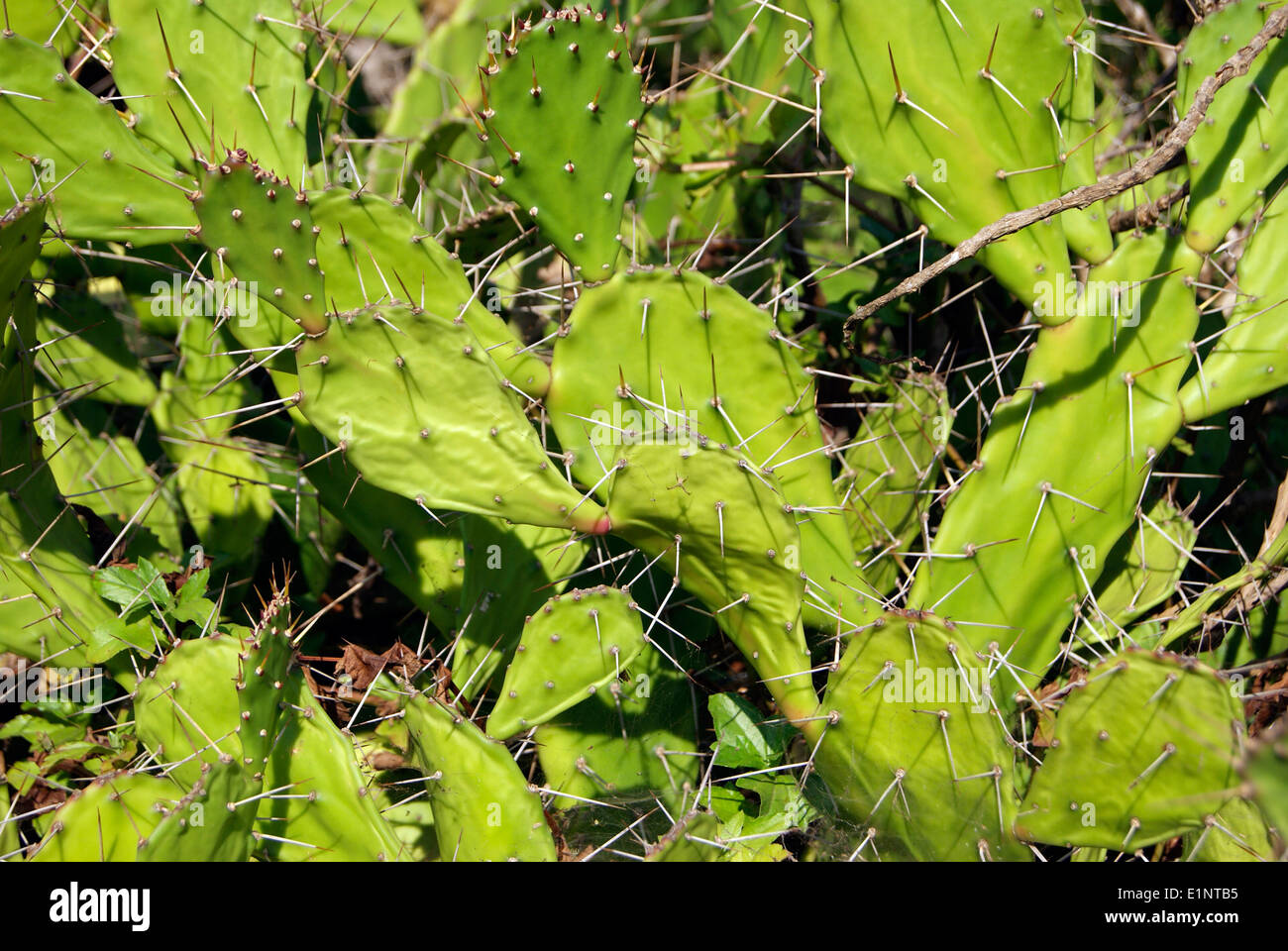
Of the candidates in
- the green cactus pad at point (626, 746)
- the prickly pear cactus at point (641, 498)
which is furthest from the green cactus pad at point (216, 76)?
the green cactus pad at point (626, 746)

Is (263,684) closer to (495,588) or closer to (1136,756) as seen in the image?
(495,588)

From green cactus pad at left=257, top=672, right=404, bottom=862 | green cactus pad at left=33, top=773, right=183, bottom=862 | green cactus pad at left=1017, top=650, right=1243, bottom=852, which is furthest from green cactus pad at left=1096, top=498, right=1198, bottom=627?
green cactus pad at left=33, top=773, right=183, bottom=862

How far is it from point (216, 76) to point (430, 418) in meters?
0.83

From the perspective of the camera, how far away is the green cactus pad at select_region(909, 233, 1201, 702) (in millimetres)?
1694

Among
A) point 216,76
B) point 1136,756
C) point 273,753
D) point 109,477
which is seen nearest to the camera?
point 1136,756

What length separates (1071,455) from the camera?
5.58ft

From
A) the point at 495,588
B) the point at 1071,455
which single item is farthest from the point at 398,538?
the point at 1071,455

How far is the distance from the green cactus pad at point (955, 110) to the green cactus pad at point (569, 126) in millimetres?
332

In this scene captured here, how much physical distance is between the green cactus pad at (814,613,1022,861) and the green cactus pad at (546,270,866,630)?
0.58 ft

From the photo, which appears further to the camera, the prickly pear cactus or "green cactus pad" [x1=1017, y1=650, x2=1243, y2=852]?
the prickly pear cactus

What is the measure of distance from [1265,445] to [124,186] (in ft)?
7.14

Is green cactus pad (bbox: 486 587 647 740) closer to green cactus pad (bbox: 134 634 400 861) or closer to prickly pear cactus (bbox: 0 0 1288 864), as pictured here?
prickly pear cactus (bbox: 0 0 1288 864)
